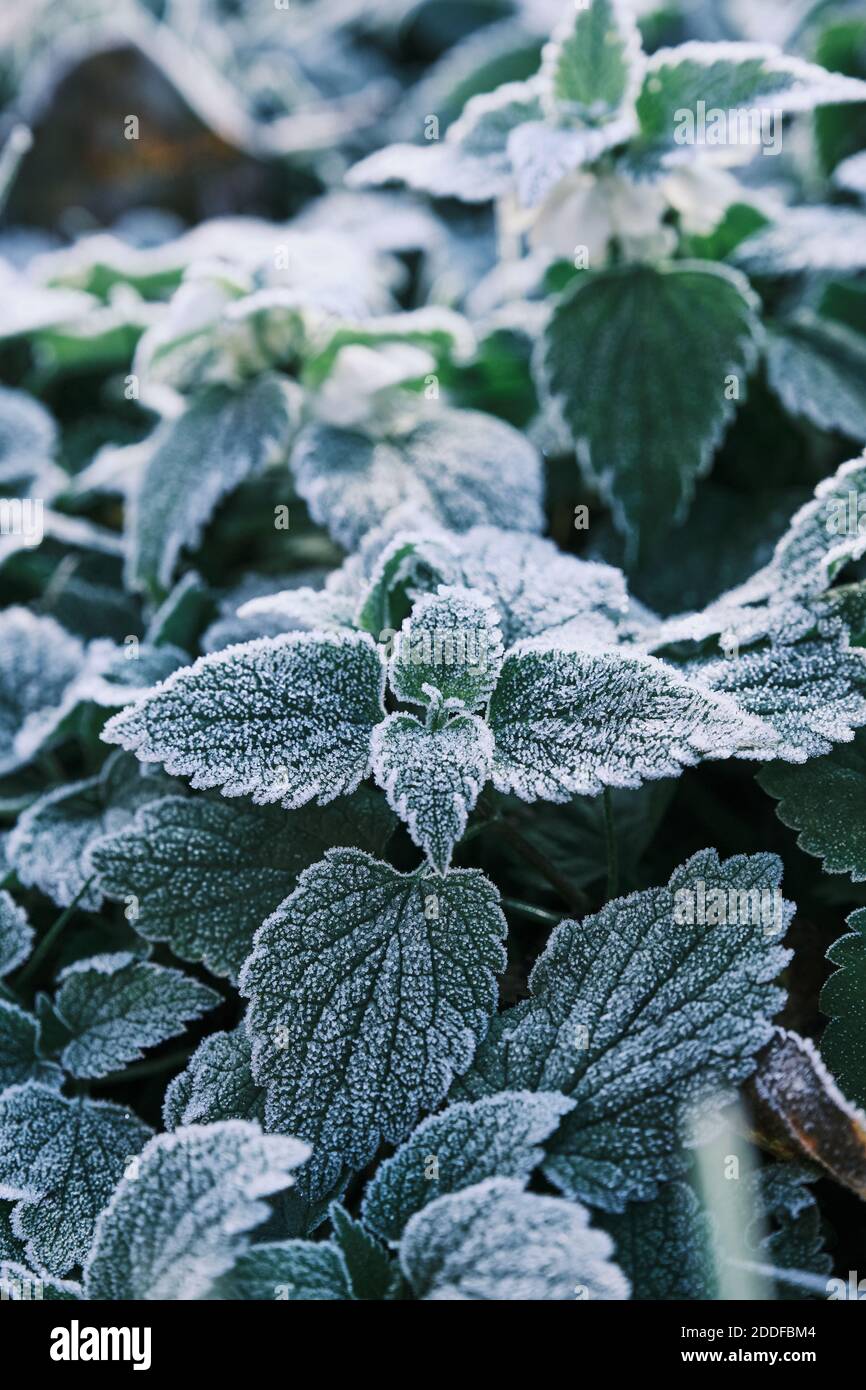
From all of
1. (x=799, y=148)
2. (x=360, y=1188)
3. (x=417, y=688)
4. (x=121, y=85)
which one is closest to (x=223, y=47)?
(x=121, y=85)

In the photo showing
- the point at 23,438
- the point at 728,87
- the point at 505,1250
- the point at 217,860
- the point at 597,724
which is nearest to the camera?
the point at 505,1250

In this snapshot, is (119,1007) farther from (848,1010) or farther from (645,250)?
(645,250)

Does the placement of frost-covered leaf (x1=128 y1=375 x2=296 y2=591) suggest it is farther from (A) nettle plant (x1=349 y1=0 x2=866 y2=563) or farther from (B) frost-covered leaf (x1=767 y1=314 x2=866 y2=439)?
(B) frost-covered leaf (x1=767 y1=314 x2=866 y2=439)

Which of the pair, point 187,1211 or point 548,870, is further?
point 548,870

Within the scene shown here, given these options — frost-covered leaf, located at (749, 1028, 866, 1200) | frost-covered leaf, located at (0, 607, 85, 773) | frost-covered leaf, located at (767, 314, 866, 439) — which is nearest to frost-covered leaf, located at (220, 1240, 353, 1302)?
frost-covered leaf, located at (749, 1028, 866, 1200)

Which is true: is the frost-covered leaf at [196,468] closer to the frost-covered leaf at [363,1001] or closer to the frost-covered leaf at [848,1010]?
the frost-covered leaf at [363,1001]

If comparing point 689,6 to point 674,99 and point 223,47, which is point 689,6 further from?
point 674,99

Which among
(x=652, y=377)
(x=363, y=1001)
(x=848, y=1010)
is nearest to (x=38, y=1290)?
(x=363, y=1001)

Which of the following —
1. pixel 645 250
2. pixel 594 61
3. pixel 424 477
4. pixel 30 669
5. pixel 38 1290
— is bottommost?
pixel 38 1290

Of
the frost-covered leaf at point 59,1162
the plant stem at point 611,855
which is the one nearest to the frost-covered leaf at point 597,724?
the plant stem at point 611,855
